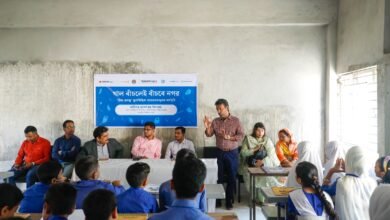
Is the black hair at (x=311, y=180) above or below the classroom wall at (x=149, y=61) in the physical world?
below

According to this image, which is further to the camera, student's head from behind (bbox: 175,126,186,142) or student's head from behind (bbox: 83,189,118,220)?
→ student's head from behind (bbox: 175,126,186,142)

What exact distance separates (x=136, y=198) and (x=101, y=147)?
10.5 feet

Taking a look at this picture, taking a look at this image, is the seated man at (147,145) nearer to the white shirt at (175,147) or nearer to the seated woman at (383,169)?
the white shirt at (175,147)

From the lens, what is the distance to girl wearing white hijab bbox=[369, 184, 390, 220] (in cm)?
187

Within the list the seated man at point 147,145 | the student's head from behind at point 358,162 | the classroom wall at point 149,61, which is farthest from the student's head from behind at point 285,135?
the student's head from behind at point 358,162

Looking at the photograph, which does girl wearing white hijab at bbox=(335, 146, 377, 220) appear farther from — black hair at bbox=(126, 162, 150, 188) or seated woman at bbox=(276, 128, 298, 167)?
seated woman at bbox=(276, 128, 298, 167)

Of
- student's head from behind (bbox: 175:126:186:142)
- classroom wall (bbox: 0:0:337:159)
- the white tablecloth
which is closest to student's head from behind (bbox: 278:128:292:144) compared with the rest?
classroom wall (bbox: 0:0:337:159)

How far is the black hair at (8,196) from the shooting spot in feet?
7.15

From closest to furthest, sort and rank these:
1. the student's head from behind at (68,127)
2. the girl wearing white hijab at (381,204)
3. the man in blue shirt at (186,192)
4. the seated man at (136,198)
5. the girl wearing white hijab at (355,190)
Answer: the man in blue shirt at (186,192) < the girl wearing white hijab at (381,204) < the seated man at (136,198) < the girl wearing white hijab at (355,190) < the student's head from behind at (68,127)

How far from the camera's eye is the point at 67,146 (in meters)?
5.94

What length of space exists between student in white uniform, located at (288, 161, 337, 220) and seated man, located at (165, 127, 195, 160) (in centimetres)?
308

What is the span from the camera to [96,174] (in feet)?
10.1

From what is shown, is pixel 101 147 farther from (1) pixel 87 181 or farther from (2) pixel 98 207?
(2) pixel 98 207

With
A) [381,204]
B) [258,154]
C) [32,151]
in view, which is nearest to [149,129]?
[258,154]
